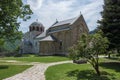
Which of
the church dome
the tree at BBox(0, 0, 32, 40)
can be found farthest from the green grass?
the church dome

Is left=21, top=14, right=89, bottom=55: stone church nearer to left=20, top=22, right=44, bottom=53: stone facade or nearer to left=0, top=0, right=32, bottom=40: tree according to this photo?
left=20, top=22, right=44, bottom=53: stone facade

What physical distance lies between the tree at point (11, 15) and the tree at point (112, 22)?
12.5m

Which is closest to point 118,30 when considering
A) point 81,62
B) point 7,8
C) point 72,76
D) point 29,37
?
point 81,62

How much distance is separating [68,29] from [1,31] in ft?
113

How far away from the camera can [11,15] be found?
A: 16.1 metres

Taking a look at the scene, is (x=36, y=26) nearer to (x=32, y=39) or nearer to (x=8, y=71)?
(x=32, y=39)

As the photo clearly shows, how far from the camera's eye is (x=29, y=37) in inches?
2943

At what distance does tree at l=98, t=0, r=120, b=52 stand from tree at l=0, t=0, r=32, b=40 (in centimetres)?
1252

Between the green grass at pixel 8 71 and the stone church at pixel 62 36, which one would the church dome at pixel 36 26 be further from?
the green grass at pixel 8 71

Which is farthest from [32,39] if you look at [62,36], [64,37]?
[64,37]

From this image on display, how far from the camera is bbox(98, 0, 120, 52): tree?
25.8m

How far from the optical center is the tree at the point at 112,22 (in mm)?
25844

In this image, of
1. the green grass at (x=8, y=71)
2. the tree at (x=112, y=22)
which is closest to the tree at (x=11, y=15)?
the green grass at (x=8, y=71)

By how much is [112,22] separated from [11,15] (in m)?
15.4
